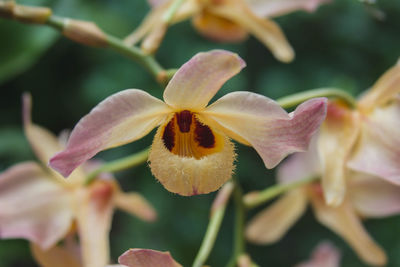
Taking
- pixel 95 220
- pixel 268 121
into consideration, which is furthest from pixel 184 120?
pixel 95 220

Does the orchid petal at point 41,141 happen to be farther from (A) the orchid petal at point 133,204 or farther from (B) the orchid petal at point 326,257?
(B) the orchid petal at point 326,257

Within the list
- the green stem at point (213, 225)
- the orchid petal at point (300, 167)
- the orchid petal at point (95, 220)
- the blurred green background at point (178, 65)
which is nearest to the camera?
the green stem at point (213, 225)

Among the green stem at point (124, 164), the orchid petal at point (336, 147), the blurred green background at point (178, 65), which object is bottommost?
the blurred green background at point (178, 65)

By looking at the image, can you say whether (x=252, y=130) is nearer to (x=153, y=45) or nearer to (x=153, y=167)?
(x=153, y=167)

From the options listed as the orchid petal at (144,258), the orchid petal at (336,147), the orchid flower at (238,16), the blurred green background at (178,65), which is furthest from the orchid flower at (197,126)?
the blurred green background at (178,65)

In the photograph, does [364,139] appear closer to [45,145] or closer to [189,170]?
[189,170]

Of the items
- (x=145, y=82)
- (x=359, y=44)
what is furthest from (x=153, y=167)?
(x=359, y=44)
